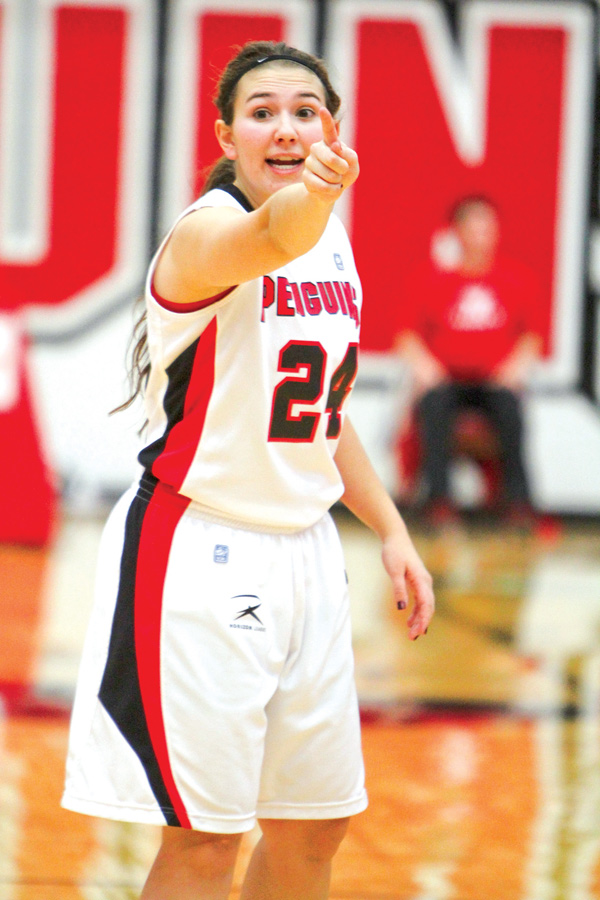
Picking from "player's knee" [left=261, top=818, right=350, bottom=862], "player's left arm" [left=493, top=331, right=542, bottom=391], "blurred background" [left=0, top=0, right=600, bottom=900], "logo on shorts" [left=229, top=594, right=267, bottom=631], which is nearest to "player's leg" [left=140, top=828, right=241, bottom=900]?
"player's knee" [left=261, top=818, right=350, bottom=862]

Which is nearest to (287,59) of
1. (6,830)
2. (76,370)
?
(6,830)

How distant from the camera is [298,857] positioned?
1.81 metres

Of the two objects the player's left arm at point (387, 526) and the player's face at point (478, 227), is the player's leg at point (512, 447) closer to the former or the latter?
the player's face at point (478, 227)

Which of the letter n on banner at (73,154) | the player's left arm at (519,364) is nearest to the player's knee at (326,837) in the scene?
the player's left arm at (519,364)

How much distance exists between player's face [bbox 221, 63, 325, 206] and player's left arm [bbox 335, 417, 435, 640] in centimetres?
42

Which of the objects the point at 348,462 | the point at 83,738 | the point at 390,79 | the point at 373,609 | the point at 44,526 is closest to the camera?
the point at 83,738

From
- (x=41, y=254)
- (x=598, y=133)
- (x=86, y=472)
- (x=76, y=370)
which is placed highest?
(x=598, y=133)

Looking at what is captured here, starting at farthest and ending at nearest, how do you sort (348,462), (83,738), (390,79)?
(390,79), (348,462), (83,738)

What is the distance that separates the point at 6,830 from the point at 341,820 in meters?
1.02

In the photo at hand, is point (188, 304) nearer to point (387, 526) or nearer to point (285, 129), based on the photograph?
point (285, 129)

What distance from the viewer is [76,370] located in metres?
7.67

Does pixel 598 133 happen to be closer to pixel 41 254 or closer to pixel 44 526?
pixel 41 254

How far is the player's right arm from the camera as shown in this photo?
1.44 meters

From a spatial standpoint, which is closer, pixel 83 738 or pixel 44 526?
pixel 83 738
